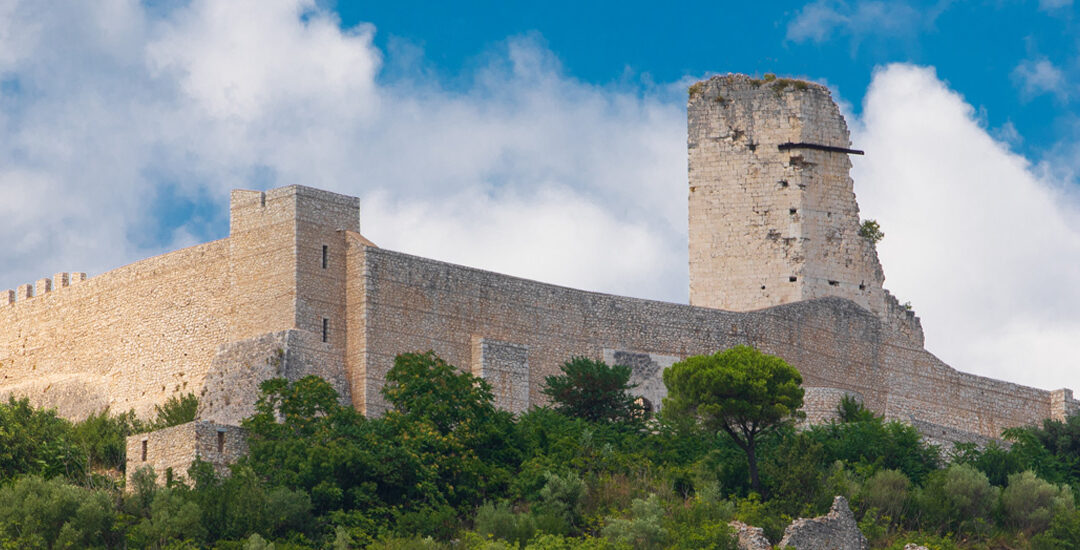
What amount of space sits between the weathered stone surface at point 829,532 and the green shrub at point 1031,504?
3.16 m

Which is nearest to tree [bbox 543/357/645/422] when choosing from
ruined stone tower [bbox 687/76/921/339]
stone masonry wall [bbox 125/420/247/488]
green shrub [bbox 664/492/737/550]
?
green shrub [bbox 664/492/737/550]

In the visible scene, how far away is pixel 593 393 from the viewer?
35906 mm

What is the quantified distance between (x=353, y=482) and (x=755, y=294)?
42.8ft

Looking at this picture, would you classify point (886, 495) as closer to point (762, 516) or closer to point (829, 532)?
point (829, 532)

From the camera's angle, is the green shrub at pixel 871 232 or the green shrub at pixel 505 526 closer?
the green shrub at pixel 505 526

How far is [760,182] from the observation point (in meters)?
42.9

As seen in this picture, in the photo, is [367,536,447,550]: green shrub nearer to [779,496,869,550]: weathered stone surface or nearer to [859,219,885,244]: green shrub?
[779,496,869,550]: weathered stone surface

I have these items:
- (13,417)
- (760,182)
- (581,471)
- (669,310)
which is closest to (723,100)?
(760,182)

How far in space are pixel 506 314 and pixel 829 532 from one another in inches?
306

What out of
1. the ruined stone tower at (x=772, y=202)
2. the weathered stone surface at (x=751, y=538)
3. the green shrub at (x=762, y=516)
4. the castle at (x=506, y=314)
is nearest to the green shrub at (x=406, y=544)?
the castle at (x=506, y=314)

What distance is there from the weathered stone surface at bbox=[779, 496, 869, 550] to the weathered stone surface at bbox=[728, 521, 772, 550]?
0.33 metres

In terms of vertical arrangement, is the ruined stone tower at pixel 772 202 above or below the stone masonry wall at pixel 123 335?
above

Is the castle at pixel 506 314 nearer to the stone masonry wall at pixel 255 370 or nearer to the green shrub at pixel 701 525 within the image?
the stone masonry wall at pixel 255 370

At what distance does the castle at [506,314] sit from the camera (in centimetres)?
3481
